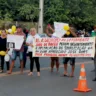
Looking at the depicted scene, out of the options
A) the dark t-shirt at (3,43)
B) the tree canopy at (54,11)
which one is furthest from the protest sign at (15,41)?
the tree canopy at (54,11)

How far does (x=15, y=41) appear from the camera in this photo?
521 inches

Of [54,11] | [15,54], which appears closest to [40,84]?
[15,54]

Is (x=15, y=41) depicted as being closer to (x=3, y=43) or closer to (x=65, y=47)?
(x=3, y=43)

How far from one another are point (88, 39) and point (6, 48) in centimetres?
335

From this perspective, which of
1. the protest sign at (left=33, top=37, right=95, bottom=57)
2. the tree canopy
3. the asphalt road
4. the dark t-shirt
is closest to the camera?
the asphalt road

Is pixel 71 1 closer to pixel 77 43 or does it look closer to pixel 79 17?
pixel 79 17

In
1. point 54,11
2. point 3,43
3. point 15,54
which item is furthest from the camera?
point 54,11

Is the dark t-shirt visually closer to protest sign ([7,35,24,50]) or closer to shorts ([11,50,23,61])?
protest sign ([7,35,24,50])

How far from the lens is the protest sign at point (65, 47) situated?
38.4ft

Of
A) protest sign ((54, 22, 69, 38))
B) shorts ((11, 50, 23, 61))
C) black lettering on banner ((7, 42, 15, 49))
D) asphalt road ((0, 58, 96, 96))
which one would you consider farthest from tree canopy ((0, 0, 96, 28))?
asphalt road ((0, 58, 96, 96))

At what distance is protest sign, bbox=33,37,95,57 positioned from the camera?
1172 centimetres

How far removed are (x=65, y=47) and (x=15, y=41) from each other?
2.11 m

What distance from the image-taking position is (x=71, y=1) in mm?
38656

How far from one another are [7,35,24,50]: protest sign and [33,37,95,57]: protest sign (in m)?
0.89
